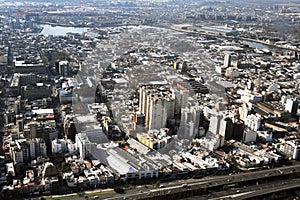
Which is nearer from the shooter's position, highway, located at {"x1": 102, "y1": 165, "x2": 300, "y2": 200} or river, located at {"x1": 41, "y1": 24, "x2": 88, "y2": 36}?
highway, located at {"x1": 102, "y1": 165, "x2": 300, "y2": 200}

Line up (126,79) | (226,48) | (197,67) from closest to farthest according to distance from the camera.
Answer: (126,79)
(197,67)
(226,48)

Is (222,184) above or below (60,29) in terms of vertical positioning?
below

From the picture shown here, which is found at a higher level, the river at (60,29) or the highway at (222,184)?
the river at (60,29)

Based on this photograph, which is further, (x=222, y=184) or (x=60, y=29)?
(x=60, y=29)

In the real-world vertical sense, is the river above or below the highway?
above

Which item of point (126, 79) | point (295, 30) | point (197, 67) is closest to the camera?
point (126, 79)

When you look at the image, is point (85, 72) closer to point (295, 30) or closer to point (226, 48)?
point (226, 48)

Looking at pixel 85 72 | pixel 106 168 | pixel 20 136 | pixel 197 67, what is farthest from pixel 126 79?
pixel 106 168

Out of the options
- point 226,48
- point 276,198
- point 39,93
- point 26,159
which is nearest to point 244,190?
point 276,198

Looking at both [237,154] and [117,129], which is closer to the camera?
[237,154]

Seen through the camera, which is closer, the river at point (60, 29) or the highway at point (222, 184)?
the highway at point (222, 184)
